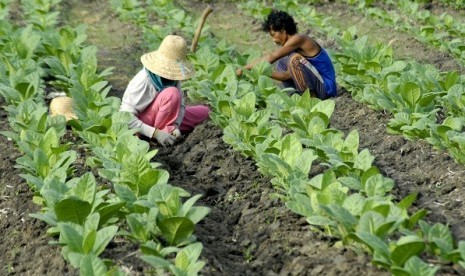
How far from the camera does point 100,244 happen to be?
14.2 ft

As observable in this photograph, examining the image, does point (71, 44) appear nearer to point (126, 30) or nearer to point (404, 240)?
point (126, 30)

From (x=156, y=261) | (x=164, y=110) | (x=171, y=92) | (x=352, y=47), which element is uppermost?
(x=156, y=261)

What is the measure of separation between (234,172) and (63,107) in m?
1.62

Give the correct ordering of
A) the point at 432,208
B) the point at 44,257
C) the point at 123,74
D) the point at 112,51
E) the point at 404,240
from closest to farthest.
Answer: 1. the point at 404,240
2. the point at 44,257
3. the point at 432,208
4. the point at 123,74
5. the point at 112,51

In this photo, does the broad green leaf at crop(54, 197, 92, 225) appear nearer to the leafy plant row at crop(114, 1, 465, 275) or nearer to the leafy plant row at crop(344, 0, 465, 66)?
the leafy plant row at crop(114, 1, 465, 275)

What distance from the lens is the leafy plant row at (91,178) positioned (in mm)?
4348

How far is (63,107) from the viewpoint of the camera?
6.84 meters

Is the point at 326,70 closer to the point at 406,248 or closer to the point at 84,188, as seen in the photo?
the point at 84,188

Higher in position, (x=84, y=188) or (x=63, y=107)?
(x=84, y=188)

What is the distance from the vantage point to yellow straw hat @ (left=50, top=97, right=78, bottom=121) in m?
6.79

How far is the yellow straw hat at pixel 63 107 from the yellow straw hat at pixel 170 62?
70 centimetres

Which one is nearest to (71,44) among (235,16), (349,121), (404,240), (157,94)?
(157,94)

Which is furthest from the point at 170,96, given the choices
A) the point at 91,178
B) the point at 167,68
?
the point at 91,178

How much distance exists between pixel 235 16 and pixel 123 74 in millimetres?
3148
